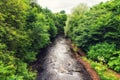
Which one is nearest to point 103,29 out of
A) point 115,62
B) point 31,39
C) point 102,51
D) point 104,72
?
point 102,51

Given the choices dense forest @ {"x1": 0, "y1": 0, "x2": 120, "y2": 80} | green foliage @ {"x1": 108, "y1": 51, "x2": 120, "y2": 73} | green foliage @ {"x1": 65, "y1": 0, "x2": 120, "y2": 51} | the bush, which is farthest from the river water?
green foliage @ {"x1": 65, "y1": 0, "x2": 120, "y2": 51}

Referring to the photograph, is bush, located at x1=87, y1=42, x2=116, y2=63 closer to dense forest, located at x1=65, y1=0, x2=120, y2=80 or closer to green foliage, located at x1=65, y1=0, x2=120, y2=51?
dense forest, located at x1=65, y1=0, x2=120, y2=80

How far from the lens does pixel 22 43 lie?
24141 mm

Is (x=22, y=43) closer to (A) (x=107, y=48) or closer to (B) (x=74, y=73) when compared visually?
(B) (x=74, y=73)

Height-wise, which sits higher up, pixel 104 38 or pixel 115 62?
pixel 104 38

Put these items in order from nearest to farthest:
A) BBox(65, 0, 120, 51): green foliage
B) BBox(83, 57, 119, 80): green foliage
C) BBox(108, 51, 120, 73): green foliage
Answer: BBox(83, 57, 119, 80): green foliage → BBox(108, 51, 120, 73): green foliage → BBox(65, 0, 120, 51): green foliage

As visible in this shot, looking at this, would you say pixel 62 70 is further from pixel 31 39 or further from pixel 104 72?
pixel 31 39

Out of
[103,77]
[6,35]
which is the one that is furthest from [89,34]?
[6,35]

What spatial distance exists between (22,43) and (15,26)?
7.12ft

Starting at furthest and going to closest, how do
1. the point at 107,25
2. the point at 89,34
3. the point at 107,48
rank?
the point at 89,34
the point at 107,25
the point at 107,48

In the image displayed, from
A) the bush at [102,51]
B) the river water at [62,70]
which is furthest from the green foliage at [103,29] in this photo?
the river water at [62,70]

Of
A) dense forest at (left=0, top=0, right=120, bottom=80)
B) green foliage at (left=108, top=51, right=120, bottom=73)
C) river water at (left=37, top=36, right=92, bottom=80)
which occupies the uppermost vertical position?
dense forest at (left=0, top=0, right=120, bottom=80)

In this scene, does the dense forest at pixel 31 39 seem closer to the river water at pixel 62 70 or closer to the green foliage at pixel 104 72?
the green foliage at pixel 104 72

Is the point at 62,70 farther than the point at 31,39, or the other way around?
the point at 31,39
